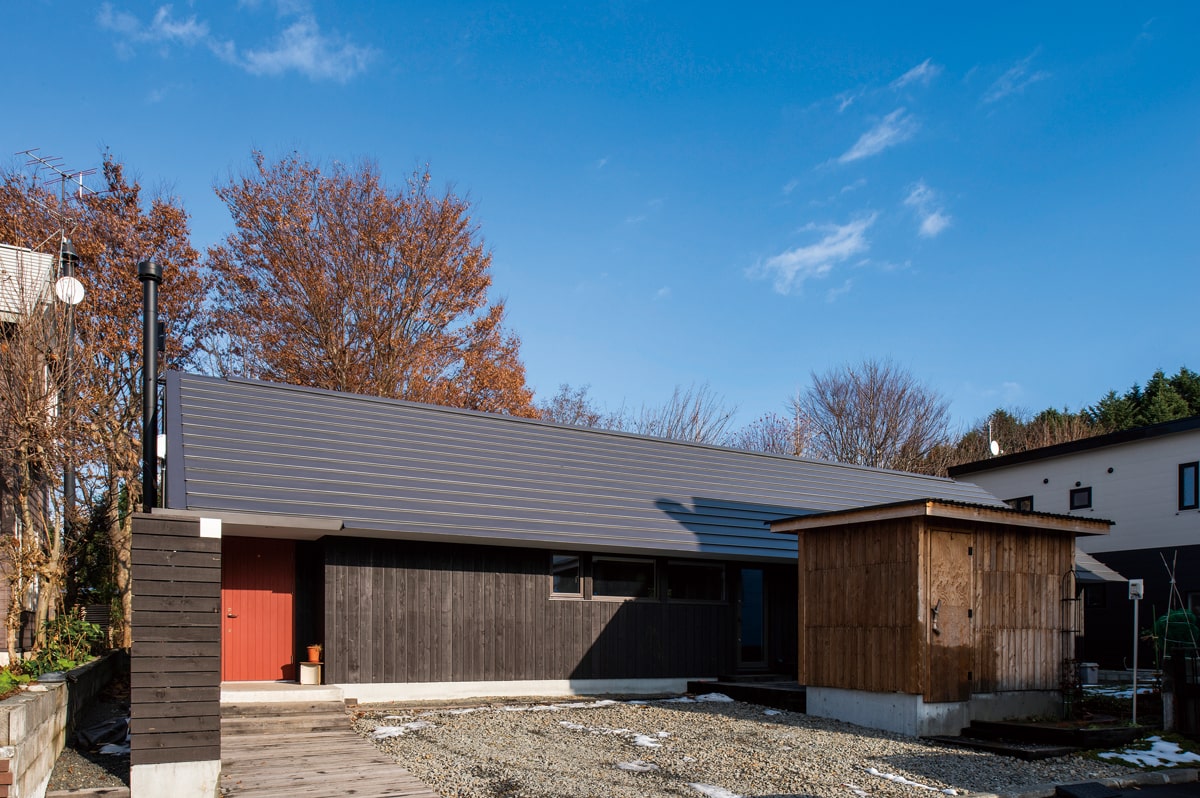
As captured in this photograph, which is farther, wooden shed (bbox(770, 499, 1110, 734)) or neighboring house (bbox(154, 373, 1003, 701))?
neighboring house (bbox(154, 373, 1003, 701))

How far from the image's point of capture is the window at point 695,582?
15938 millimetres

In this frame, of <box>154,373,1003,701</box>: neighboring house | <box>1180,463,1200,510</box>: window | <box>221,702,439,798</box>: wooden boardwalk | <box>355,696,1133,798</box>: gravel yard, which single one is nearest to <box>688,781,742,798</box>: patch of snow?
<box>355,696,1133,798</box>: gravel yard

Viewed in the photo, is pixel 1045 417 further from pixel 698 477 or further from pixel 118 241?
pixel 118 241

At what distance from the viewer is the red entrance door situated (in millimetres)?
12719

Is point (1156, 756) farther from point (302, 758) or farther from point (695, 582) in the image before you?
point (302, 758)

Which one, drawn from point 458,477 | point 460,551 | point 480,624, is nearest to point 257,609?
point 460,551

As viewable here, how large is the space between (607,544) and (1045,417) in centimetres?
3230

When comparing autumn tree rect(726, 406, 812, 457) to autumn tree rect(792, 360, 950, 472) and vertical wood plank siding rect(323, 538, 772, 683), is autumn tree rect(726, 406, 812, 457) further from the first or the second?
vertical wood plank siding rect(323, 538, 772, 683)

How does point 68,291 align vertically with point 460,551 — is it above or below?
above

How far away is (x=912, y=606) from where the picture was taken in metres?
11.5

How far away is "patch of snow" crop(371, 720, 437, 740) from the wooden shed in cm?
533

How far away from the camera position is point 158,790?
7.77 metres

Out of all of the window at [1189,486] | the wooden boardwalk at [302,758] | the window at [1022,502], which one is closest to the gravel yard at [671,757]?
the wooden boardwalk at [302,758]

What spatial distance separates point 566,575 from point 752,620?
158 inches
